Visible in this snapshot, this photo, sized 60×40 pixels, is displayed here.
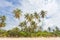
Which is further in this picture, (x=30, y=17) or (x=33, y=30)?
(x=30, y=17)

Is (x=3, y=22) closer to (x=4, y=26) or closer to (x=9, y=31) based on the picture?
(x=4, y=26)

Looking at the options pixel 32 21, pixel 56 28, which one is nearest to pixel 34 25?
pixel 32 21

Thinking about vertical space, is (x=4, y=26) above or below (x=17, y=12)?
below

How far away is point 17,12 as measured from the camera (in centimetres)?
6800

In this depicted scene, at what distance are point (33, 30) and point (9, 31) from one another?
8.17 meters

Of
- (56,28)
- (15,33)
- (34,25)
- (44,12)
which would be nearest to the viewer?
(15,33)

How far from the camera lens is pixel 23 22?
2479 inches

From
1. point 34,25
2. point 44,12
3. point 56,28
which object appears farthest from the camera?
point 44,12

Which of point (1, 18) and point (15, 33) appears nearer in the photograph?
point (15, 33)

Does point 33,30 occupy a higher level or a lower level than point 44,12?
lower

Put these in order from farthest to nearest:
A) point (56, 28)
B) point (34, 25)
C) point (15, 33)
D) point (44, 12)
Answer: point (44, 12), point (34, 25), point (56, 28), point (15, 33)

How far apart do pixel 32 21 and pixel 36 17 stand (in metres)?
1.83

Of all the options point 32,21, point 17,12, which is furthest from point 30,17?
point 17,12

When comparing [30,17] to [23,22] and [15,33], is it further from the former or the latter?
[15,33]
